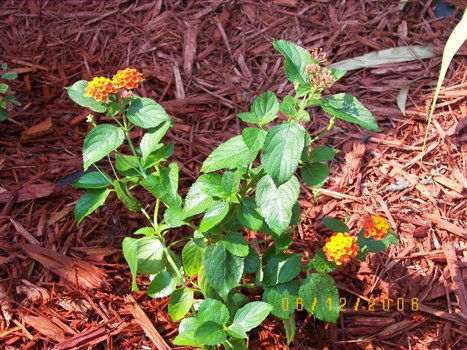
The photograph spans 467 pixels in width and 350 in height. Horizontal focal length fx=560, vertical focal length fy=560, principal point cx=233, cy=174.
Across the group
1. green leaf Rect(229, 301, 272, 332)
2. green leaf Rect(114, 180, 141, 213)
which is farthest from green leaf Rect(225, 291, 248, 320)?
green leaf Rect(114, 180, 141, 213)

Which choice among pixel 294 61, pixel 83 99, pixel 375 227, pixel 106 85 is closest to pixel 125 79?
pixel 106 85

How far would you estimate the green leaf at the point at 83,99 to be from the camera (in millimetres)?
1726

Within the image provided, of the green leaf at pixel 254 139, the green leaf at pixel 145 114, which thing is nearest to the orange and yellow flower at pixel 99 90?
the green leaf at pixel 145 114

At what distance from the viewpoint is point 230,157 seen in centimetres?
158

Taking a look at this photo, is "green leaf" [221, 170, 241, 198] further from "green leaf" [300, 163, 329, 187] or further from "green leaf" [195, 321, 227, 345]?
"green leaf" [195, 321, 227, 345]

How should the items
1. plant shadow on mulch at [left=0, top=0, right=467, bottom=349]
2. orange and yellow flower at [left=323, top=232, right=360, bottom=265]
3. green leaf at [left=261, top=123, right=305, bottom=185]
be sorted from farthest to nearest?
1. plant shadow on mulch at [left=0, top=0, right=467, bottom=349]
2. orange and yellow flower at [left=323, top=232, right=360, bottom=265]
3. green leaf at [left=261, top=123, right=305, bottom=185]

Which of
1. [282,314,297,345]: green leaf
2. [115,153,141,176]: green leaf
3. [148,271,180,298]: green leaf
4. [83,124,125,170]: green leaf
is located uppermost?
[83,124,125,170]: green leaf

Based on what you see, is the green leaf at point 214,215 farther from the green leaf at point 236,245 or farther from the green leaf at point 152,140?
the green leaf at point 152,140

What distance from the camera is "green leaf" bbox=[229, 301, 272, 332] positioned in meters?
1.64

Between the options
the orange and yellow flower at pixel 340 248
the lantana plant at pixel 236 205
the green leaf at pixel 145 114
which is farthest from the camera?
the green leaf at pixel 145 114

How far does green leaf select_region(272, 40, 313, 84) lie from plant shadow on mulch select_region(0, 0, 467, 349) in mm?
812

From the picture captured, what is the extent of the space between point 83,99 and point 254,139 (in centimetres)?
59

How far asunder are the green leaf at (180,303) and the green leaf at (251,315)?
0.64 feet

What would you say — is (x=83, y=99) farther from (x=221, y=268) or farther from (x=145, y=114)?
(x=221, y=268)
